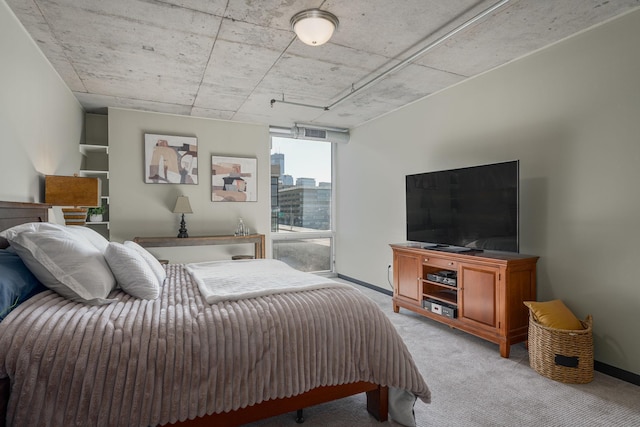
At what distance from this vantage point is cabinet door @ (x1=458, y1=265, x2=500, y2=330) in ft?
9.53

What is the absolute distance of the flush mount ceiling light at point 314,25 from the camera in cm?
240

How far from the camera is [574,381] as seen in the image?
2398 mm

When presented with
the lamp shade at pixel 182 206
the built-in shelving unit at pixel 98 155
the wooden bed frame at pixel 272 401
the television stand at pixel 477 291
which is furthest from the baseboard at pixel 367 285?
the built-in shelving unit at pixel 98 155

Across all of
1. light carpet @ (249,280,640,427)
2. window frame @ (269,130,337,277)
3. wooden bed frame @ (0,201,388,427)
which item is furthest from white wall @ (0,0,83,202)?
window frame @ (269,130,337,277)

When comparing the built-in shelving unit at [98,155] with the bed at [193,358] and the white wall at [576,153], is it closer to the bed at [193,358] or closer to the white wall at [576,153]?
the bed at [193,358]

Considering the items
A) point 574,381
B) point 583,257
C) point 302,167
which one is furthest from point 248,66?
point 574,381

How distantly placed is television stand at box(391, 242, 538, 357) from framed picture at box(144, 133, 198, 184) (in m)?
3.28

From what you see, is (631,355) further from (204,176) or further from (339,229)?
(204,176)

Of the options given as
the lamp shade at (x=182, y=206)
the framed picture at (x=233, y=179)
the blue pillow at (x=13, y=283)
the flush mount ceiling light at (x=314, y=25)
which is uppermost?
the flush mount ceiling light at (x=314, y=25)

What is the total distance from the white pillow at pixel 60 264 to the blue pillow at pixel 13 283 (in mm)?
40

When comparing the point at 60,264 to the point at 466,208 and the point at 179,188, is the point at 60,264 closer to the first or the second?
the point at 466,208

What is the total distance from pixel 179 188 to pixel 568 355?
475 centimetres

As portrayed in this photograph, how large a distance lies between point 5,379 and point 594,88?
12.8 ft

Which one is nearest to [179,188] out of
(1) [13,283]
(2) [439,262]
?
(1) [13,283]
